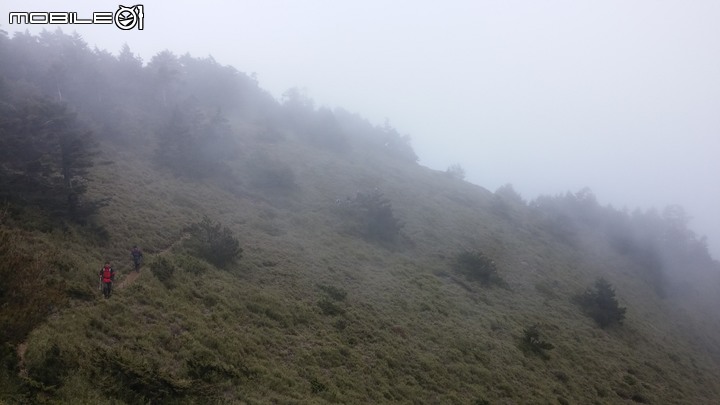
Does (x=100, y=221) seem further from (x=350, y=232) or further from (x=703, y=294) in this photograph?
(x=703, y=294)

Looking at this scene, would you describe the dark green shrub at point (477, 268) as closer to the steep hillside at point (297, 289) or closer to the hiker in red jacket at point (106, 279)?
the steep hillside at point (297, 289)

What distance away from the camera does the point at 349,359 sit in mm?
→ 16500

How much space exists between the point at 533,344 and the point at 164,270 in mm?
21965

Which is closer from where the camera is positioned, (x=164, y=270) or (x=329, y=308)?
(x=164, y=270)

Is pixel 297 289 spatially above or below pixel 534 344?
above

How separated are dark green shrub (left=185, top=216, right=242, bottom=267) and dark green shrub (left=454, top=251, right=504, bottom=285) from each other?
66.9 ft

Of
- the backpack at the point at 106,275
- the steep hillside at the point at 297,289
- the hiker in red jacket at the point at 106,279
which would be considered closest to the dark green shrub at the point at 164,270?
the steep hillside at the point at 297,289

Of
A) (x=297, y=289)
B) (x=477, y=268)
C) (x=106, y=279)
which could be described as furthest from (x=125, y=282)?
(x=477, y=268)

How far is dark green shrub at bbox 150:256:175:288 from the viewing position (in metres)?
17.6

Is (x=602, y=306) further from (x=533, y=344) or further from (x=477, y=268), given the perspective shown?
(x=533, y=344)

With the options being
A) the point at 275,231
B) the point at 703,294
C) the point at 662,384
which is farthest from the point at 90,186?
the point at 703,294

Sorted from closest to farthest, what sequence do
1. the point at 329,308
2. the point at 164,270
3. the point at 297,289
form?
the point at 164,270
the point at 329,308
the point at 297,289

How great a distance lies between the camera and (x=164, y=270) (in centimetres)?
1820

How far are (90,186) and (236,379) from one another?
20.4 metres
